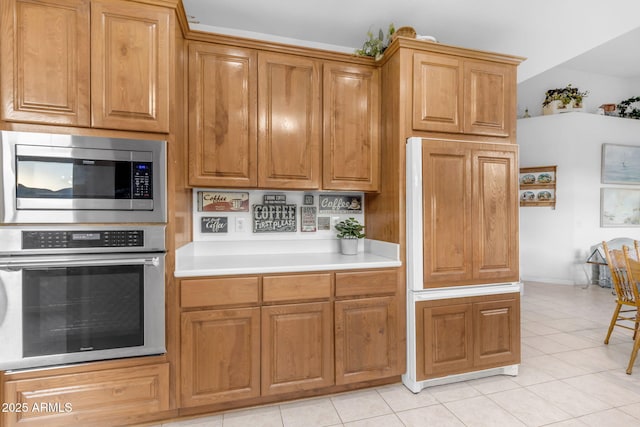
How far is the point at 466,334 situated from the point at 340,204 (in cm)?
141

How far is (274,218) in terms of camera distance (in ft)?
8.64

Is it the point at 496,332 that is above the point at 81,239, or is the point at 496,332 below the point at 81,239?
below

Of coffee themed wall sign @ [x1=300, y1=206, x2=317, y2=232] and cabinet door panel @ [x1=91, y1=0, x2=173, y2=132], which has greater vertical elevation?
cabinet door panel @ [x1=91, y1=0, x2=173, y2=132]

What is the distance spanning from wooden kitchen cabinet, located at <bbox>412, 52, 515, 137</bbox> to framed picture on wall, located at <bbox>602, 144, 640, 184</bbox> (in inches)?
182

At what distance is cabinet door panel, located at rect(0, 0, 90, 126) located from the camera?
5.34 ft

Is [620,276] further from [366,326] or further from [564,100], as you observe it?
[564,100]

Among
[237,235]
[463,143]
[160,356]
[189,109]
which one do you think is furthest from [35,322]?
[463,143]

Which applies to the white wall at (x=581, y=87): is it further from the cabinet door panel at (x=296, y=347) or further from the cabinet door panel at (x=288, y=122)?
the cabinet door panel at (x=296, y=347)

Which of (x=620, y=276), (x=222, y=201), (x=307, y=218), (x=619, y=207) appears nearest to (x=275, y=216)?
Answer: (x=307, y=218)

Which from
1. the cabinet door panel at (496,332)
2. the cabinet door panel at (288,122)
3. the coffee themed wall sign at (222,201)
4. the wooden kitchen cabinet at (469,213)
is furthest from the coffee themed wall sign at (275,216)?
the cabinet door panel at (496,332)

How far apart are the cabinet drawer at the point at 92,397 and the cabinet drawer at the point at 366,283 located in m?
1.16

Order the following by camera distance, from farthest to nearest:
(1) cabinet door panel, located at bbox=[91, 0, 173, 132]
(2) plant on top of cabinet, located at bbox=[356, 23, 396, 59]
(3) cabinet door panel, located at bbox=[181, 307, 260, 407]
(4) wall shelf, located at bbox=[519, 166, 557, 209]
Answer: (4) wall shelf, located at bbox=[519, 166, 557, 209]
(2) plant on top of cabinet, located at bbox=[356, 23, 396, 59]
(3) cabinet door panel, located at bbox=[181, 307, 260, 407]
(1) cabinet door panel, located at bbox=[91, 0, 173, 132]

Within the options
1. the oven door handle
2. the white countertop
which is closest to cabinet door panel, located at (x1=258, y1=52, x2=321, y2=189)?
the white countertop

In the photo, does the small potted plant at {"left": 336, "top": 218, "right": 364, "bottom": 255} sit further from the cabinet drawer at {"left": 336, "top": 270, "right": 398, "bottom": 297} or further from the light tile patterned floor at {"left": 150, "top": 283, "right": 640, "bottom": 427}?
the light tile patterned floor at {"left": 150, "top": 283, "right": 640, "bottom": 427}
